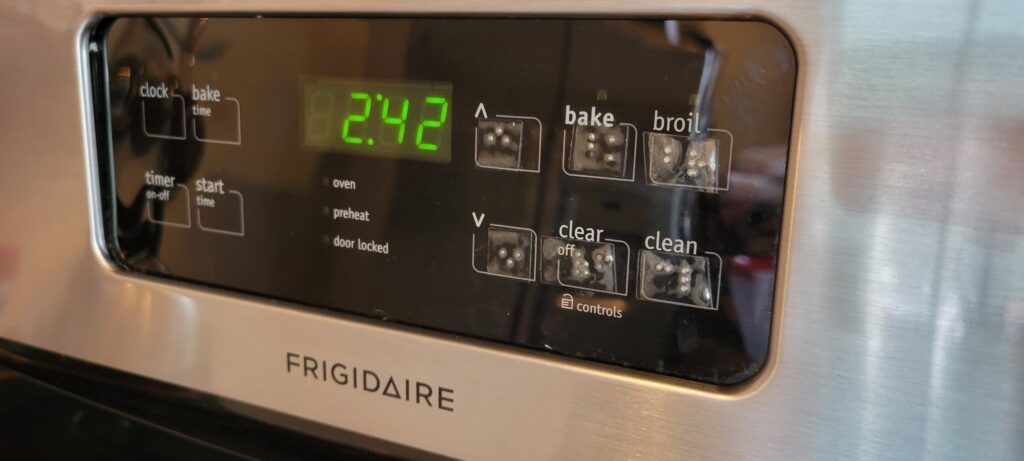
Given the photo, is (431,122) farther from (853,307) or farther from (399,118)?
(853,307)

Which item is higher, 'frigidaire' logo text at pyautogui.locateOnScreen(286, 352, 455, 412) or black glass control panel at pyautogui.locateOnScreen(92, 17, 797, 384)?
black glass control panel at pyautogui.locateOnScreen(92, 17, 797, 384)

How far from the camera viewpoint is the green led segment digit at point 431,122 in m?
0.38

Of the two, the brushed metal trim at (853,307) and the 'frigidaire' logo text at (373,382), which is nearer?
the brushed metal trim at (853,307)

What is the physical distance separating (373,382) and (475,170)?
126 mm

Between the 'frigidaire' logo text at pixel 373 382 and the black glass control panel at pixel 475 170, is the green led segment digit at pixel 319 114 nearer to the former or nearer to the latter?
the black glass control panel at pixel 475 170

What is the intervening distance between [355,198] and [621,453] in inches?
7.1

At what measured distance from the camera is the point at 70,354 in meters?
0.52

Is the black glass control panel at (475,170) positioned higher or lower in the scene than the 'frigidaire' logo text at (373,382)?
higher

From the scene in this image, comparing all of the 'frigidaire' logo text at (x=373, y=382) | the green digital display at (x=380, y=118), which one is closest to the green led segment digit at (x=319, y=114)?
the green digital display at (x=380, y=118)

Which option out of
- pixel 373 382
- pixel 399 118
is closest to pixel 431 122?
pixel 399 118

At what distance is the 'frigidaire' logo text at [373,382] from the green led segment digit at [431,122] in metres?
0.12

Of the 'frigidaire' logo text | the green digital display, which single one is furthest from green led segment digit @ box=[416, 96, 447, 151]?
the 'frigidaire' logo text

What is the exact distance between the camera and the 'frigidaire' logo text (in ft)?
1.30

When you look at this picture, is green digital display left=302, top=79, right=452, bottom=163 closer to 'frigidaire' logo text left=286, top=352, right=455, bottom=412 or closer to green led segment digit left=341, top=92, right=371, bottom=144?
green led segment digit left=341, top=92, right=371, bottom=144
